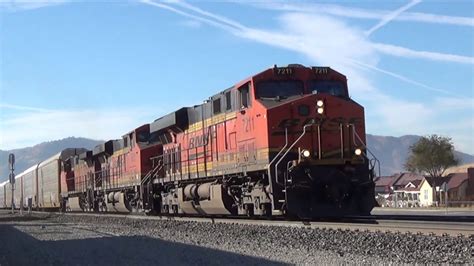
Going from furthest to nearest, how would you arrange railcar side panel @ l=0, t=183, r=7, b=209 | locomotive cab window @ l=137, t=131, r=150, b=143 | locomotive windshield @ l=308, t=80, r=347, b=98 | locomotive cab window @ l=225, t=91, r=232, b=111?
railcar side panel @ l=0, t=183, r=7, b=209 < locomotive cab window @ l=137, t=131, r=150, b=143 < locomotive cab window @ l=225, t=91, r=232, b=111 < locomotive windshield @ l=308, t=80, r=347, b=98

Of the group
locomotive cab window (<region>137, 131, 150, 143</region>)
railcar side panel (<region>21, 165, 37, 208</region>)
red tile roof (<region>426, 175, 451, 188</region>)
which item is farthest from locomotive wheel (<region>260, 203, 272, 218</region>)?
red tile roof (<region>426, 175, 451, 188</region>)

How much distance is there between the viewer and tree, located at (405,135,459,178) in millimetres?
74500

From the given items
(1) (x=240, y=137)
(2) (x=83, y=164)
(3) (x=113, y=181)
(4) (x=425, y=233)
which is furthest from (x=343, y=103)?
(2) (x=83, y=164)

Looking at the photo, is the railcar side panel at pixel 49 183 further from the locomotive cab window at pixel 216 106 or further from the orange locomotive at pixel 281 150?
the locomotive cab window at pixel 216 106

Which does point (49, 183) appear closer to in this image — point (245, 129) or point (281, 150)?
point (245, 129)

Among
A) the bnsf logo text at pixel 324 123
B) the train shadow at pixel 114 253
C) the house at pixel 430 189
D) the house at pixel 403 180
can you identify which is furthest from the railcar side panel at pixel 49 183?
the house at pixel 403 180

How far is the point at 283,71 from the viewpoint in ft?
54.1

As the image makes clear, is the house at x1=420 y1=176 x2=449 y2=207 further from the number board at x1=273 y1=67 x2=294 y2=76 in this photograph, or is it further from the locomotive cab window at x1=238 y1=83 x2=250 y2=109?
the number board at x1=273 y1=67 x2=294 y2=76

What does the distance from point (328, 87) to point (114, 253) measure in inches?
311

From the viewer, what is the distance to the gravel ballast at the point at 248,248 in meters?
9.55

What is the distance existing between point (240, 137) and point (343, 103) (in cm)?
328

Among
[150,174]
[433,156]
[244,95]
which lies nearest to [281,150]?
[244,95]

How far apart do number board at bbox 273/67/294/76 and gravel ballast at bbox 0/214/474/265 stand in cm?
420

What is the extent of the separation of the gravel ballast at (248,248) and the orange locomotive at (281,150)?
3.94 ft
